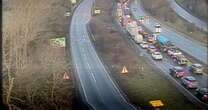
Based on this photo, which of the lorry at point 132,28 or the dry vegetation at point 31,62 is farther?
the lorry at point 132,28

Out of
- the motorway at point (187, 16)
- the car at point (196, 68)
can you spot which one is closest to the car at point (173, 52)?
the car at point (196, 68)

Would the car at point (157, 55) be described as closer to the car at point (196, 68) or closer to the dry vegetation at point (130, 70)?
the dry vegetation at point (130, 70)

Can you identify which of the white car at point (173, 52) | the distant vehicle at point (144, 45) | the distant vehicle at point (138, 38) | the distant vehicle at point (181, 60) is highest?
the distant vehicle at point (138, 38)

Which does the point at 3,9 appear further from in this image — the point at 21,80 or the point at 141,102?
the point at 141,102

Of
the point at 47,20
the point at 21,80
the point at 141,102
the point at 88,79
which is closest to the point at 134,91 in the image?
the point at 141,102

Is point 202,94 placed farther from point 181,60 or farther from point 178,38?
point 178,38

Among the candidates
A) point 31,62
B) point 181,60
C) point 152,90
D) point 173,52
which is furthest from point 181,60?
point 31,62

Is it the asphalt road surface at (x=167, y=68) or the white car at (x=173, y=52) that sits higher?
the white car at (x=173, y=52)
